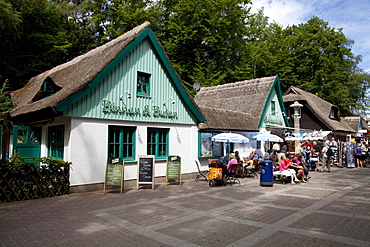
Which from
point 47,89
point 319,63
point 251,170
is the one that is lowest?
point 251,170

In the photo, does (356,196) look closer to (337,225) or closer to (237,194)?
(237,194)

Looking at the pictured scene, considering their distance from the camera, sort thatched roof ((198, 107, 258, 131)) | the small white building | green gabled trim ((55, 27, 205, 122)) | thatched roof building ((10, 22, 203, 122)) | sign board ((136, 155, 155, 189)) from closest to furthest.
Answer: thatched roof building ((10, 22, 203, 122)) → green gabled trim ((55, 27, 205, 122)) → the small white building → sign board ((136, 155, 155, 189)) → thatched roof ((198, 107, 258, 131))

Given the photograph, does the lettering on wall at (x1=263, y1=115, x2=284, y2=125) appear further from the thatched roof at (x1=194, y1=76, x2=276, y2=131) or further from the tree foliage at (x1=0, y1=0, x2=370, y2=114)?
the tree foliage at (x1=0, y1=0, x2=370, y2=114)

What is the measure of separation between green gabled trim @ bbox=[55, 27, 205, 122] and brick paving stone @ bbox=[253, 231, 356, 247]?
304 inches

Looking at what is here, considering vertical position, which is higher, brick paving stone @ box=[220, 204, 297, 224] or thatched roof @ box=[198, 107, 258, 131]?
thatched roof @ box=[198, 107, 258, 131]

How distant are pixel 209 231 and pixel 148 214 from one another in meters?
2.03

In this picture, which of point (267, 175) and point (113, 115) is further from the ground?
point (113, 115)

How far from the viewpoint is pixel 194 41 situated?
34750mm

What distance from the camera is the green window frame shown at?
15.5 m

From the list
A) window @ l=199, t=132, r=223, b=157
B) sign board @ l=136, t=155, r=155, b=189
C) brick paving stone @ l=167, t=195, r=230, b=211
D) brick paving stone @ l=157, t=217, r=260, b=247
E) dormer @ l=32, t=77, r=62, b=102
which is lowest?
brick paving stone @ l=157, t=217, r=260, b=247

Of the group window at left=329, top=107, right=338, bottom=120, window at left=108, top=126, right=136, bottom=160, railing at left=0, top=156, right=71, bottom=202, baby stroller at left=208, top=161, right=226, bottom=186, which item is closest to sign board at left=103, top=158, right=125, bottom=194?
window at left=108, top=126, right=136, bottom=160

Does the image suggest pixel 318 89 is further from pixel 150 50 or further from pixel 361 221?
pixel 361 221

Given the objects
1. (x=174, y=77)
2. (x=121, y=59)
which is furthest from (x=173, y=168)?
(x=121, y=59)

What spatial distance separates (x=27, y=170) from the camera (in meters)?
9.12
